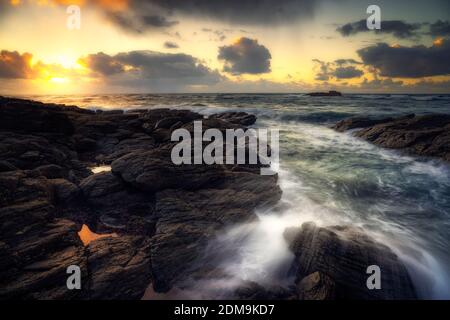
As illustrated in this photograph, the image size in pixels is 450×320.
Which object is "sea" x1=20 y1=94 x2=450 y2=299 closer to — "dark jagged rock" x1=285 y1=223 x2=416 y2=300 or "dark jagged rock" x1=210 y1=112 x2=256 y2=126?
"dark jagged rock" x1=285 y1=223 x2=416 y2=300

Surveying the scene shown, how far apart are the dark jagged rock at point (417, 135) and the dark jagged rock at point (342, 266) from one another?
1164 cm

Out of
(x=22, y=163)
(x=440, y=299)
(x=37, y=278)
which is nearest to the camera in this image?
(x=37, y=278)

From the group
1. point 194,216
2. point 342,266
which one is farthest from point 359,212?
point 194,216

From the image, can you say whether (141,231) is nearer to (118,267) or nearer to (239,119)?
(118,267)

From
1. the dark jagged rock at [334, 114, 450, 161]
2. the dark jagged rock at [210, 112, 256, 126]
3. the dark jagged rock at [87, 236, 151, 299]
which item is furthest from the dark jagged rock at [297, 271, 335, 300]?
the dark jagged rock at [210, 112, 256, 126]

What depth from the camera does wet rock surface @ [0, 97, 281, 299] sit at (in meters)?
5.32

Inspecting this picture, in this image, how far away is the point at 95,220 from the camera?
7.59m

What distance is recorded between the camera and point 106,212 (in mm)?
7859

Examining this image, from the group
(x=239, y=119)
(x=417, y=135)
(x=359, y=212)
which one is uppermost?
(x=239, y=119)

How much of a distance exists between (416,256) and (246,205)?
15.9 ft

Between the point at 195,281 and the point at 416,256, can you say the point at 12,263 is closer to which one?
the point at 195,281

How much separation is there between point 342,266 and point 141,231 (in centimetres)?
522

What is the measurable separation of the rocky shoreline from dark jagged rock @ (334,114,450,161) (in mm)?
11714

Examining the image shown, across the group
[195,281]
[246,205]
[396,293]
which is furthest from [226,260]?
[396,293]
